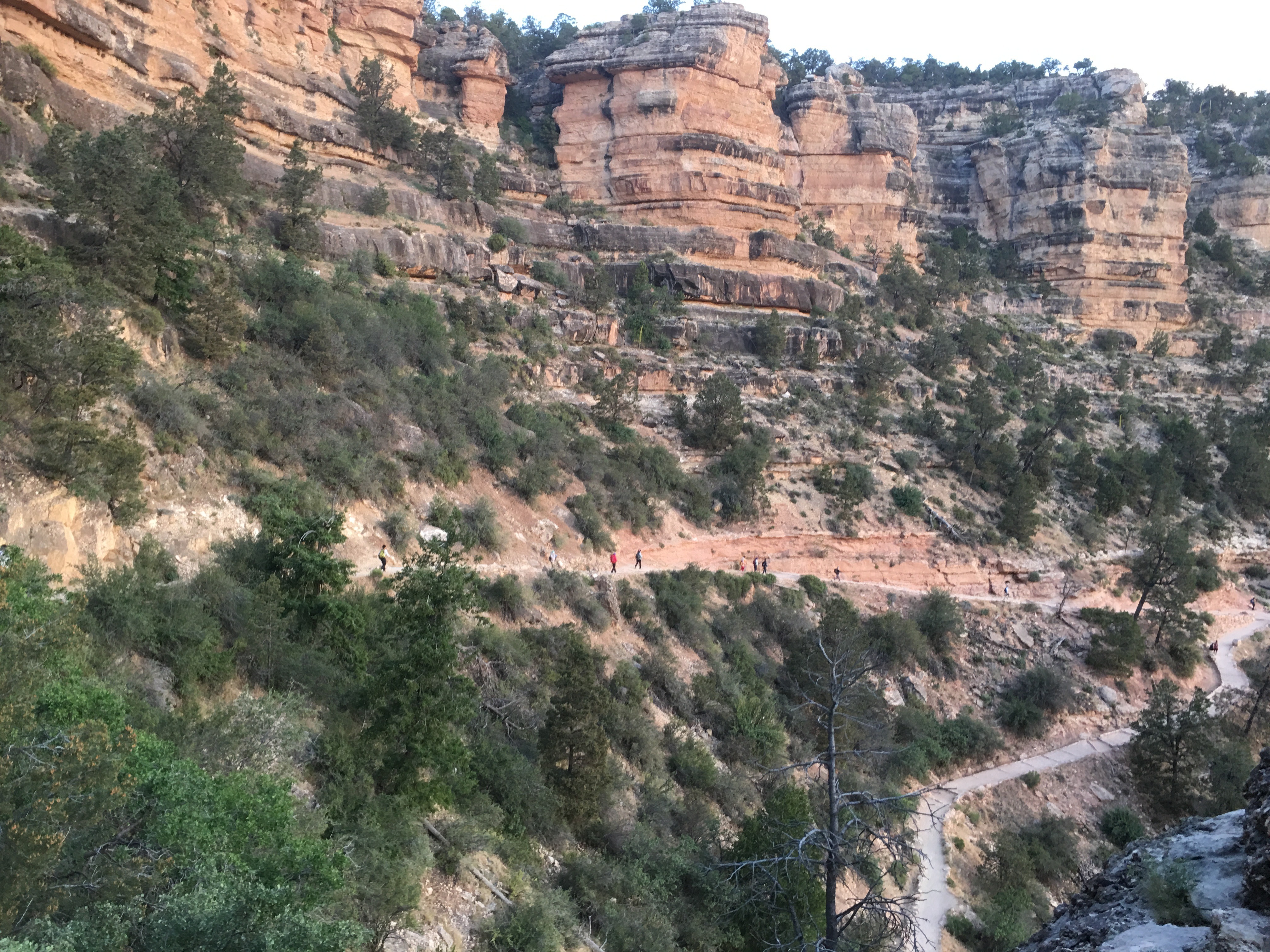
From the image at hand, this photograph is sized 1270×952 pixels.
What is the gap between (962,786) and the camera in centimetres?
2352

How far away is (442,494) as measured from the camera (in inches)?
923

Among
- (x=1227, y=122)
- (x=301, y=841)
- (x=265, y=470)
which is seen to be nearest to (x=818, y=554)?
(x=265, y=470)

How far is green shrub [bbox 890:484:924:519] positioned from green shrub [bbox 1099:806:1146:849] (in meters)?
14.1

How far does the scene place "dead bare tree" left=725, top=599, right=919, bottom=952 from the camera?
264 inches

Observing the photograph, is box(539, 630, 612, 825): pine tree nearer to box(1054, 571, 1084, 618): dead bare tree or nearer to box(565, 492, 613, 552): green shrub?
box(565, 492, 613, 552): green shrub

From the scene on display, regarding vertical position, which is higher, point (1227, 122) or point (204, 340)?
point (1227, 122)

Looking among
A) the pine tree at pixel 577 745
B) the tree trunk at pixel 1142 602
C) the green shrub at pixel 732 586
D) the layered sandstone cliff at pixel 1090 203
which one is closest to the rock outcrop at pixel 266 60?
the pine tree at pixel 577 745

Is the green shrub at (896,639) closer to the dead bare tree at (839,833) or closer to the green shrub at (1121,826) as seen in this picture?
the dead bare tree at (839,833)

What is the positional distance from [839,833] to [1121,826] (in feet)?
71.0

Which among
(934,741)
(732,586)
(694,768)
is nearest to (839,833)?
(694,768)

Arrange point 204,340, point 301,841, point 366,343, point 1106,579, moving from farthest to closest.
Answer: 1. point 1106,579
2. point 366,343
3. point 204,340
4. point 301,841

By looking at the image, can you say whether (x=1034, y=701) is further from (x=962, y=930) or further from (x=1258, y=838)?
(x=1258, y=838)

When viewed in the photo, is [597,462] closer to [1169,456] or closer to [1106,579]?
[1106,579]

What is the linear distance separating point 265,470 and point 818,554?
21364 mm
